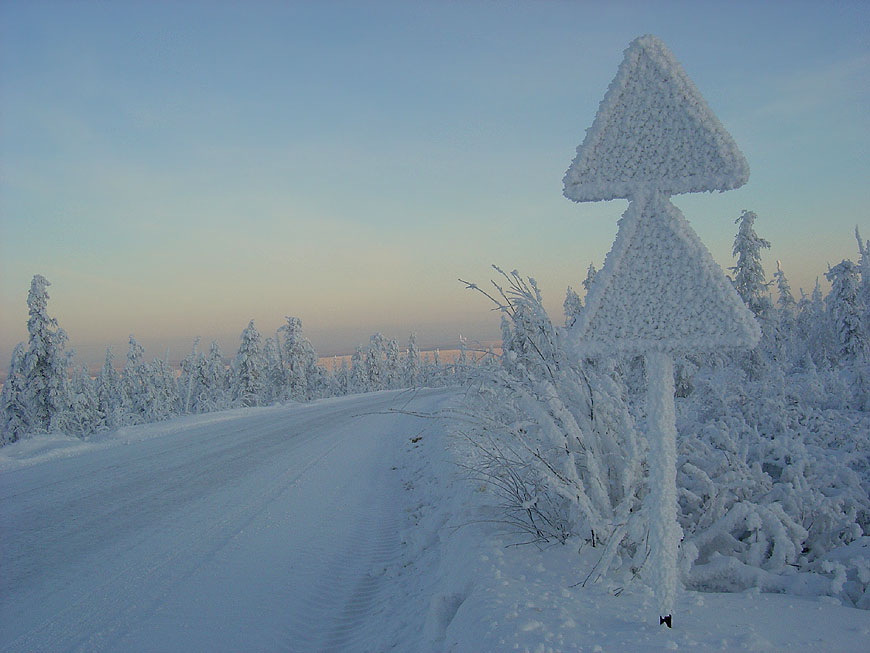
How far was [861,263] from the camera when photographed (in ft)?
113

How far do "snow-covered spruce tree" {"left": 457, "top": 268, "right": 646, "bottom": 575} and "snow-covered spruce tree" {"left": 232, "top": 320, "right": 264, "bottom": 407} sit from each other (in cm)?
4896

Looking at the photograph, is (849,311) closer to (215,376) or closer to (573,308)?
(573,308)

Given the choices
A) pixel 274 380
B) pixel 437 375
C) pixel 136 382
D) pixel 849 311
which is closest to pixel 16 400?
pixel 136 382

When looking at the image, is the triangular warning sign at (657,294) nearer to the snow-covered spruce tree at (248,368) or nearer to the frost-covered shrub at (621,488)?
the frost-covered shrub at (621,488)

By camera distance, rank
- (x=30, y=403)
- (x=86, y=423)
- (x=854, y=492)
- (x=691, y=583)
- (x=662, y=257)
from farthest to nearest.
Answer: (x=86, y=423), (x=30, y=403), (x=854, y=492), (x=691, y=583), (x=662, y=257)

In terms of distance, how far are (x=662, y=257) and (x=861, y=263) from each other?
42.7 metres

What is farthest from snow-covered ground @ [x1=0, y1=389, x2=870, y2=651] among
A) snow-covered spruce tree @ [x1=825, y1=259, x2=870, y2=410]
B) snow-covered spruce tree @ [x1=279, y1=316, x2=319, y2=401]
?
snow-covered spruce tree @ [x1=279, y1=316, x2=319, y2=401]

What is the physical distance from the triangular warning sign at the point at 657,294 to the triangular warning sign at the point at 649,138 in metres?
0.18

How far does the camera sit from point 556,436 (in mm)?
4066

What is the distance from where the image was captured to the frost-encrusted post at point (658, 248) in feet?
9.45

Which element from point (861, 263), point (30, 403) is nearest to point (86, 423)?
point (30, 403)

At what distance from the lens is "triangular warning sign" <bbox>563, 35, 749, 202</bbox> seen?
9.68 ft

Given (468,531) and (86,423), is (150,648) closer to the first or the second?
(468,531)

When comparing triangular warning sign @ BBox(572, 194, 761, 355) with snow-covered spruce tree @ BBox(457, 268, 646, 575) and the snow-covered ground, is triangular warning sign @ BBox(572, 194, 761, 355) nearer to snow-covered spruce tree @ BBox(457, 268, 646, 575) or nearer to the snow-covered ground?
snow-covered spruce tree @ BBox(457, 268, 646, 575)
